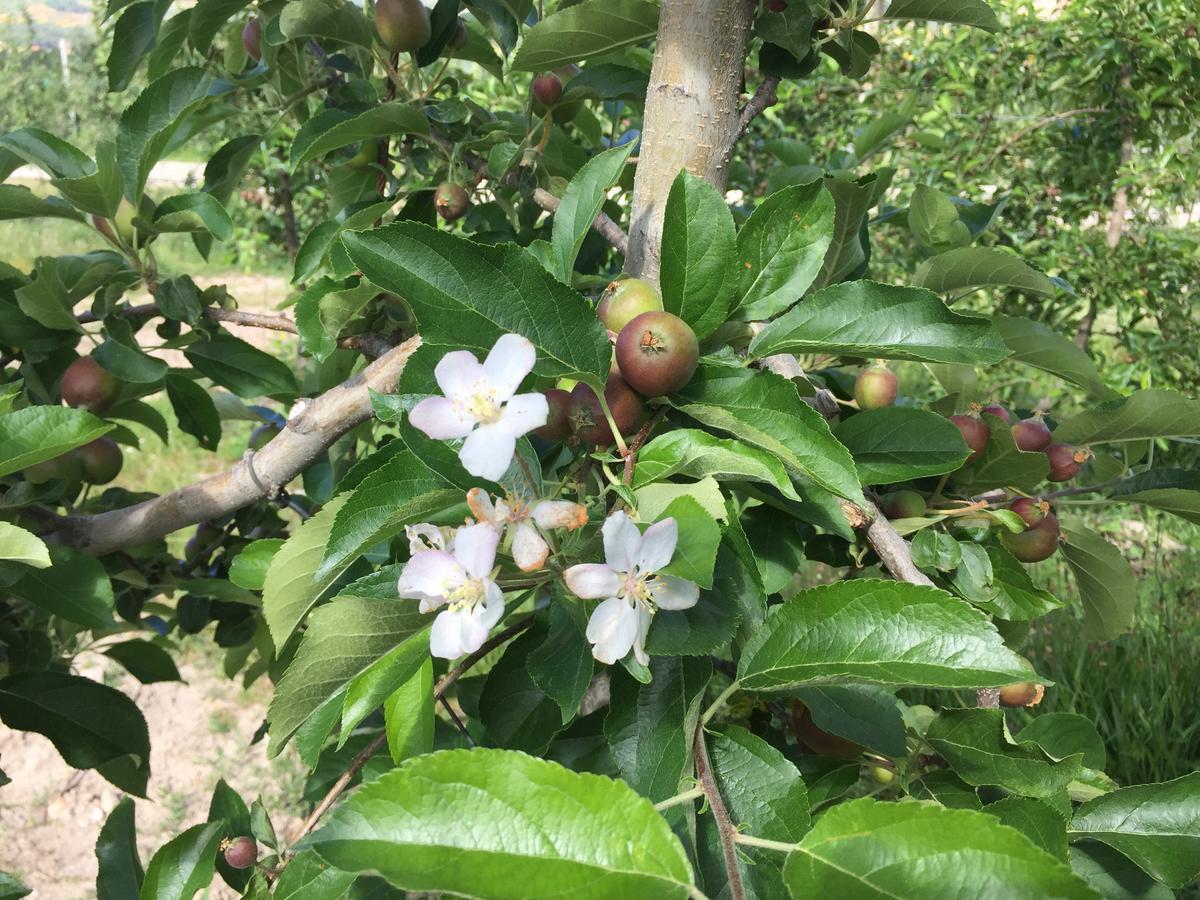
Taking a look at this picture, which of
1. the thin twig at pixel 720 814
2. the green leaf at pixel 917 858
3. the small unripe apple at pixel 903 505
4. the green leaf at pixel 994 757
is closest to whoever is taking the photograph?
the green leaf at pixel 917 858

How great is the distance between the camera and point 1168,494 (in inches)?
37.7

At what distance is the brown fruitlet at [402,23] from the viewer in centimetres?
119

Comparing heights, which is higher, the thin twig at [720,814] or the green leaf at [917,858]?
the green leaf at [917,858]

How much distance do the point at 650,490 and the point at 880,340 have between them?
23cm

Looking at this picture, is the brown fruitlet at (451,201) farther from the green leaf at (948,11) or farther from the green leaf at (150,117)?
the green leaf at (948,11)

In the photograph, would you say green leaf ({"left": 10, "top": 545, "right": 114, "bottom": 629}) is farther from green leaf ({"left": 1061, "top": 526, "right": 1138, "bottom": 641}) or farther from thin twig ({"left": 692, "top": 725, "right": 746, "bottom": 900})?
green leaf ({"left": 1061, "top": 526, "right": 1138, "bottom": 641})

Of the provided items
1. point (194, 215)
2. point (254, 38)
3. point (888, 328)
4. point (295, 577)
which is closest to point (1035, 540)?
point (888, 328)

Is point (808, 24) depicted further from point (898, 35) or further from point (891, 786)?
point (898, 35)

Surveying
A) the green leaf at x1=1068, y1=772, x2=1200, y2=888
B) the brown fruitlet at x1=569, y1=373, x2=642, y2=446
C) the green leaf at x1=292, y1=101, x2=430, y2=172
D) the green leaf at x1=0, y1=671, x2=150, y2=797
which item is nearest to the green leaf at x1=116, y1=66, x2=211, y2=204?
the green leaf at x1=292, y1=101, x2=430, y2=172

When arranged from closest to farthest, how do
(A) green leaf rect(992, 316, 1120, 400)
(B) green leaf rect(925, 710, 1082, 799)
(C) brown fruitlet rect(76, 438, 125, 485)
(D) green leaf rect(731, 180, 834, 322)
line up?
(B) green leaf rect(925, 710, 1082, 799), (D) green leaf rect(731, 180, 834, 322), (A) green leaf rect(992, 316, 1120, 400), (C) brown fruitlet rect(76, 438, 125, 485)

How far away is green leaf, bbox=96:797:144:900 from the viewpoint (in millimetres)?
967

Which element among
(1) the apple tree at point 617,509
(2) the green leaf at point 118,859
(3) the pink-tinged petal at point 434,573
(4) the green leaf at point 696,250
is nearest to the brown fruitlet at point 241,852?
(1) the apple tree at point 617,509

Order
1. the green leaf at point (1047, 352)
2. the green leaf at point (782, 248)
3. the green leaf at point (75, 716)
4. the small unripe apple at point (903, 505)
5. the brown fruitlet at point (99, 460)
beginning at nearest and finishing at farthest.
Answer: the green leaf at point (782, 248) < the small unripe apple at point (903, 505) < the green leaf at point (1047, 352) < the green leaf at point (75, 716) < the brown fruitlet at point (99, 460)

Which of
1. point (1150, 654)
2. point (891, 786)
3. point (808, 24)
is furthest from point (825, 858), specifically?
point (1150, 654)
